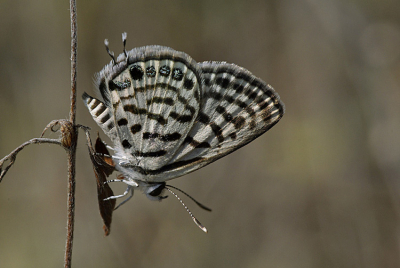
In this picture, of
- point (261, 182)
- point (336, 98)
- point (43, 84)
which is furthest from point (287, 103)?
point (43, 84)

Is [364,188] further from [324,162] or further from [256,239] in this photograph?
[256,239]

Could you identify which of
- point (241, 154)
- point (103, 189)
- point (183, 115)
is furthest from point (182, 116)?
point (241, 154)

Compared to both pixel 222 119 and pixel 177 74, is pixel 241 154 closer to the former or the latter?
pixel 222 119

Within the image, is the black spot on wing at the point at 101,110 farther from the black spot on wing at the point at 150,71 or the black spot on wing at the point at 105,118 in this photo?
the black spot on wing at the point at 150,71

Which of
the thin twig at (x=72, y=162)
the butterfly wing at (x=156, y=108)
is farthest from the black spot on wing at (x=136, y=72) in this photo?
the thin twig at (x=72, y=162)

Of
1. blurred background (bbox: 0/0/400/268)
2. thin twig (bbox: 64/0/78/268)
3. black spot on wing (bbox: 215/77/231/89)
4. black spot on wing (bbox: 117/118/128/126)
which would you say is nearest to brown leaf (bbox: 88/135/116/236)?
thin twig (bbox: 64/0/78/268)
